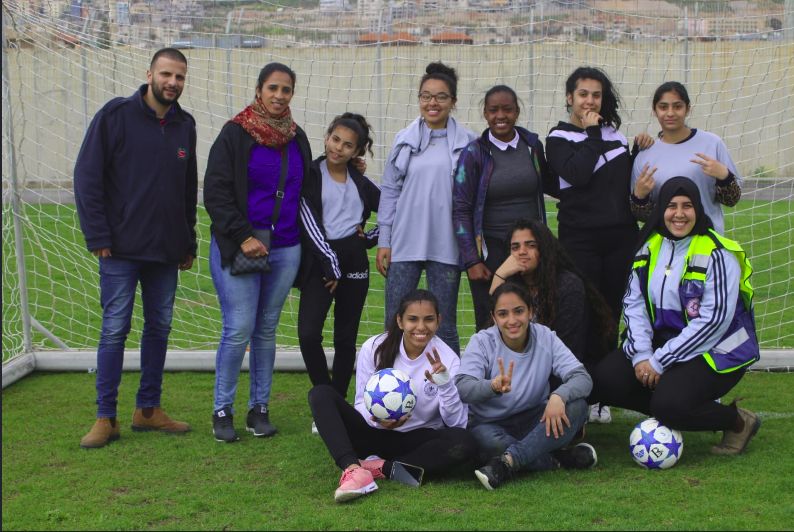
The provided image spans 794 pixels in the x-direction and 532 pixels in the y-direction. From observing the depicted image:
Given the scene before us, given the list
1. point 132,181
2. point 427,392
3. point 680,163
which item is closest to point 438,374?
point 427,392

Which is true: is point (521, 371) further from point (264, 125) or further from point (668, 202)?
point (264, 125)

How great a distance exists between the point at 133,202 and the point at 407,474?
192 cm

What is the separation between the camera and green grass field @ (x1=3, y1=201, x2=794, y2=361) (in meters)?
7.25

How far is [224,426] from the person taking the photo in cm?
516

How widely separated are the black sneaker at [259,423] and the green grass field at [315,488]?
58 millimetres

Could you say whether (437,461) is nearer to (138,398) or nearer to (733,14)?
(138,398)

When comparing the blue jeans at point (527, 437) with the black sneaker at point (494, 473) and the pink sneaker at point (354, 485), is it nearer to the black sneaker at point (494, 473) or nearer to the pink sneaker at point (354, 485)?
the black sneaker at point (494, 473)

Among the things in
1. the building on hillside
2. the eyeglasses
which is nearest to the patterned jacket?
the eyeglasses

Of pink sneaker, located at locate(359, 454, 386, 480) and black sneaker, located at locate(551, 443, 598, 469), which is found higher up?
black sneaker, located at locate(551, 443, 598, 469)

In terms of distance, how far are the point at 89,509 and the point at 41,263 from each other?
4633 millimetres

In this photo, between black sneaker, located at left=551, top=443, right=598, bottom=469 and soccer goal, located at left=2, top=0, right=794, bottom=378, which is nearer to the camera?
black sneaker, located at left=551, top=443, right=598, bottom=469

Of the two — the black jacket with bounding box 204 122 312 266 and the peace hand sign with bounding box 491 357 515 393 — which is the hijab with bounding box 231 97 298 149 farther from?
the peace hand sign with bounding box 491 357 515 393

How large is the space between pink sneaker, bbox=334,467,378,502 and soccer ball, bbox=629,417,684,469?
124 centimetres

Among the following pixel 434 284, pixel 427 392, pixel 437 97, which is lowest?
pixel 427 392
